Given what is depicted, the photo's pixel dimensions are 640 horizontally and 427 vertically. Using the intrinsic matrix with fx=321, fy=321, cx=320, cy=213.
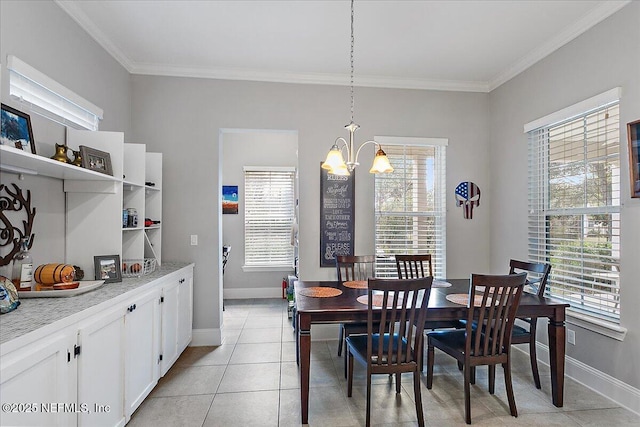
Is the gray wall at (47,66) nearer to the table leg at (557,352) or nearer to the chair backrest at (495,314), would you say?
the chair backrest at (495,314)

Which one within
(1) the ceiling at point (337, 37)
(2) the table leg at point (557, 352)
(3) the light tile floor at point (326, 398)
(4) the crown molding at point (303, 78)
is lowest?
(3) the light tile floor at point (326, 398)

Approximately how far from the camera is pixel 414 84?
3785mm

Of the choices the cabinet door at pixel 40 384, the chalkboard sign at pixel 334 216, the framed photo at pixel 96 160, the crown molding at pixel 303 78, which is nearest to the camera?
the cabinet door at pixel 40 384

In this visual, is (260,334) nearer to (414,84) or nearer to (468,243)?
(468,243)

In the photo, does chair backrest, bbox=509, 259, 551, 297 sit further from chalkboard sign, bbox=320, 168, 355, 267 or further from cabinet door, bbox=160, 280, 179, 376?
cabinet door, bbox=160, 280, 179, 376


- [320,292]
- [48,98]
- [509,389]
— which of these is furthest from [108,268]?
[509,389]

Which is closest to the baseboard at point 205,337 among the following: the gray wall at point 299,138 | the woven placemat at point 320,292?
the gray wall at point 299,138

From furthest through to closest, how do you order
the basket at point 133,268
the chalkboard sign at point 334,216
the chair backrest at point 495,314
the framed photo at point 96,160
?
1. the chalkboard sign at point 334,216
2. the basket at point 133,268
3. the framed photo at point 96,160
4. the chair backrest at point 495,314

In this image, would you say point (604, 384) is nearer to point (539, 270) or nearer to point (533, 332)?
point (533, 332)

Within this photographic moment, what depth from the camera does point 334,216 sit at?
368cm

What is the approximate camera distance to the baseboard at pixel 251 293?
215 inches

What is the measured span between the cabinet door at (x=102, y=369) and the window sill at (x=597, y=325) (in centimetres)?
346

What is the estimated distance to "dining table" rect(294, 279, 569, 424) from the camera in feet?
7.00

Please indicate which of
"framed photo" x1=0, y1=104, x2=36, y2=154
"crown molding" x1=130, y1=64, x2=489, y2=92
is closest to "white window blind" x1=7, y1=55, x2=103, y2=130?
"framed photo" x1=0, y1=104, x2=36, y2=154
